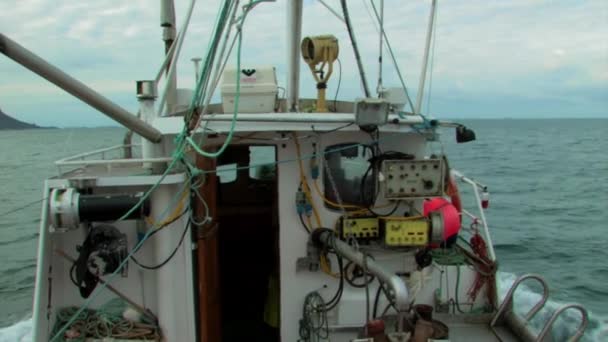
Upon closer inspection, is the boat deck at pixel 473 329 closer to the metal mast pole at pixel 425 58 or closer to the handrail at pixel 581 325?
the handrail at pixel 581 325

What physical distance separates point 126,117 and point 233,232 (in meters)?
4.35

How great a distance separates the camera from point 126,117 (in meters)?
3.63

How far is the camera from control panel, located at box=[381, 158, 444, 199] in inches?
171

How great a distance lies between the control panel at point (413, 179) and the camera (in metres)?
4.35

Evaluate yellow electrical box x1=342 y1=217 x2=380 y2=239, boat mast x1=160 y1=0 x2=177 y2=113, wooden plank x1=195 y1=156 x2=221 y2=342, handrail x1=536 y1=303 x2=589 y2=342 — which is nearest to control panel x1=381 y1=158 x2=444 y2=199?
yellow electrical box x1=342 y1=217 x2=380 y2=239

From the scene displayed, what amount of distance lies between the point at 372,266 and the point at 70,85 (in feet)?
7.59

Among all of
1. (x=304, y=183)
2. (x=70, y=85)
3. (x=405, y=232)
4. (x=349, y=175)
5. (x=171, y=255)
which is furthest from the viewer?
(x=349, y=175)

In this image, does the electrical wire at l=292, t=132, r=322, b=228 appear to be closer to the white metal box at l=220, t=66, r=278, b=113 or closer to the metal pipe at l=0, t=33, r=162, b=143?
the white metal box at l=220, t=66, r=278, b=113

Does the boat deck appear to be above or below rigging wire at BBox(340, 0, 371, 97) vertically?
below

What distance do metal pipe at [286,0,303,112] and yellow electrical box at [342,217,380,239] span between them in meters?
1.15

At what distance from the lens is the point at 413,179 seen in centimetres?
437

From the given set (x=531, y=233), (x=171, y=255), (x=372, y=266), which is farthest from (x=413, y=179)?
(x=531, y=233)

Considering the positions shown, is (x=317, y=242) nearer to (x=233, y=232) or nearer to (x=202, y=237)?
(x=202, y=237)

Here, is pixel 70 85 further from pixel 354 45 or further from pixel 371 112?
pixel 354 45
